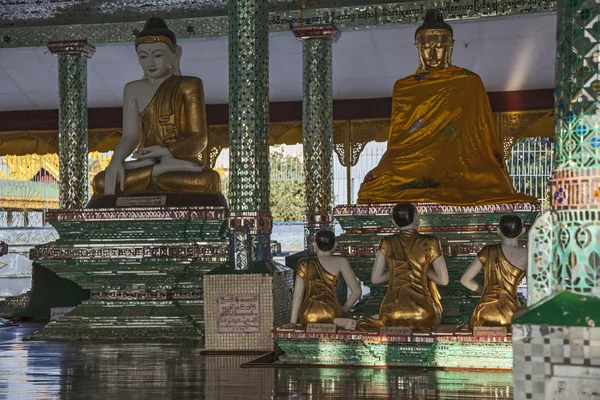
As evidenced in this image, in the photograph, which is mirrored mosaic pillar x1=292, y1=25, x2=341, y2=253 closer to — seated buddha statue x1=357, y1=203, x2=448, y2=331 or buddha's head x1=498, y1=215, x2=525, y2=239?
seated buddha statue x1=357, y1=203, x2=448, y2=331

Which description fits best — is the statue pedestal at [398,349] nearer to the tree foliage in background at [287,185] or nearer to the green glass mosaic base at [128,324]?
the green glass mosaic base at [128,324]

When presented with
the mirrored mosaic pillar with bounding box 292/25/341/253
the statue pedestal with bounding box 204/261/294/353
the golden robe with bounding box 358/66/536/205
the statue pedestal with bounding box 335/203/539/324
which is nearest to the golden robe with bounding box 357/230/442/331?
the statue pedestal with bounding box 204/261/294/353

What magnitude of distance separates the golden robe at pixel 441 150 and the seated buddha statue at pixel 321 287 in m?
1.73

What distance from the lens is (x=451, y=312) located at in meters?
7.30

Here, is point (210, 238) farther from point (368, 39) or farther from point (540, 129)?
point (540, 129)

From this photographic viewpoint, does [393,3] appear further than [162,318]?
Yes

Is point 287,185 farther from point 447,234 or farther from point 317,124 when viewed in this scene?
point 447,234

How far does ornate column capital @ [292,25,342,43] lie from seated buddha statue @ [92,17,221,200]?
1.90m

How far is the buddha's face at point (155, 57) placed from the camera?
28.9 feet

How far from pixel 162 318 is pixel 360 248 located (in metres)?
1.76

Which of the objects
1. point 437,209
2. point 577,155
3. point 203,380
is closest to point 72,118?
point 437,209

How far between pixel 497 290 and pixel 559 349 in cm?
311

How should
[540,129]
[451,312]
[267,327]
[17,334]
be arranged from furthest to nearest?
[540,129]
[17,334]
[451,312]
[267,327]

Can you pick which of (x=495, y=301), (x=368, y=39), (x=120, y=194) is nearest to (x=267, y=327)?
(x=495, y=301)
